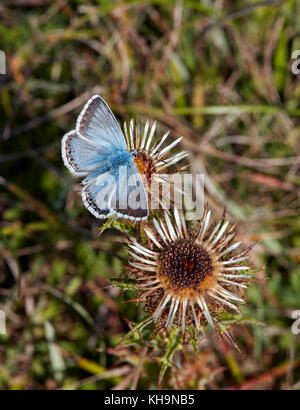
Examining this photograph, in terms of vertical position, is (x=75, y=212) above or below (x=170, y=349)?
above

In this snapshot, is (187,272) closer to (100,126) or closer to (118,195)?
(118,195)

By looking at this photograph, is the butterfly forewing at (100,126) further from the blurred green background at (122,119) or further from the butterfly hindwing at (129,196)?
the blurred green background at (122,119)

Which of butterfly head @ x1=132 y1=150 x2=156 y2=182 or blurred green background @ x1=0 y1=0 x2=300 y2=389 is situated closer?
butterfly head @ x1=132 y1=150 x2=156 y2=182

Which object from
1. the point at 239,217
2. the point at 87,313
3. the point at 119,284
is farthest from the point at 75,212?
the point at 119,284

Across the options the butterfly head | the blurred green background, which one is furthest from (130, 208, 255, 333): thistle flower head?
the blurred green background

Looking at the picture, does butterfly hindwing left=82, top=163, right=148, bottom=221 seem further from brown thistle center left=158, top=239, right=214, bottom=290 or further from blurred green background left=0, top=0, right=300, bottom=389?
blurred green background left=0, top=0, right=300, bottom=389

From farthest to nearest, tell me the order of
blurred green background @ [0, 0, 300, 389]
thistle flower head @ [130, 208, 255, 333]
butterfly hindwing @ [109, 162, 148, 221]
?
blurred green background @ [0, 0, 300, 389] < thistle flower head @ [130, 208, 255, 333] < butterfly hindwing @ [109, 162, 148, 221]

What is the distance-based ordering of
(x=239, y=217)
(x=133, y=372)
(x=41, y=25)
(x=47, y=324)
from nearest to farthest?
(x=133, y=372), (x=47, y=324), (x=239, y=217), (x=41, y=25)

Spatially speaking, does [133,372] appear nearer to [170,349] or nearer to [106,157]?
[170,349]
